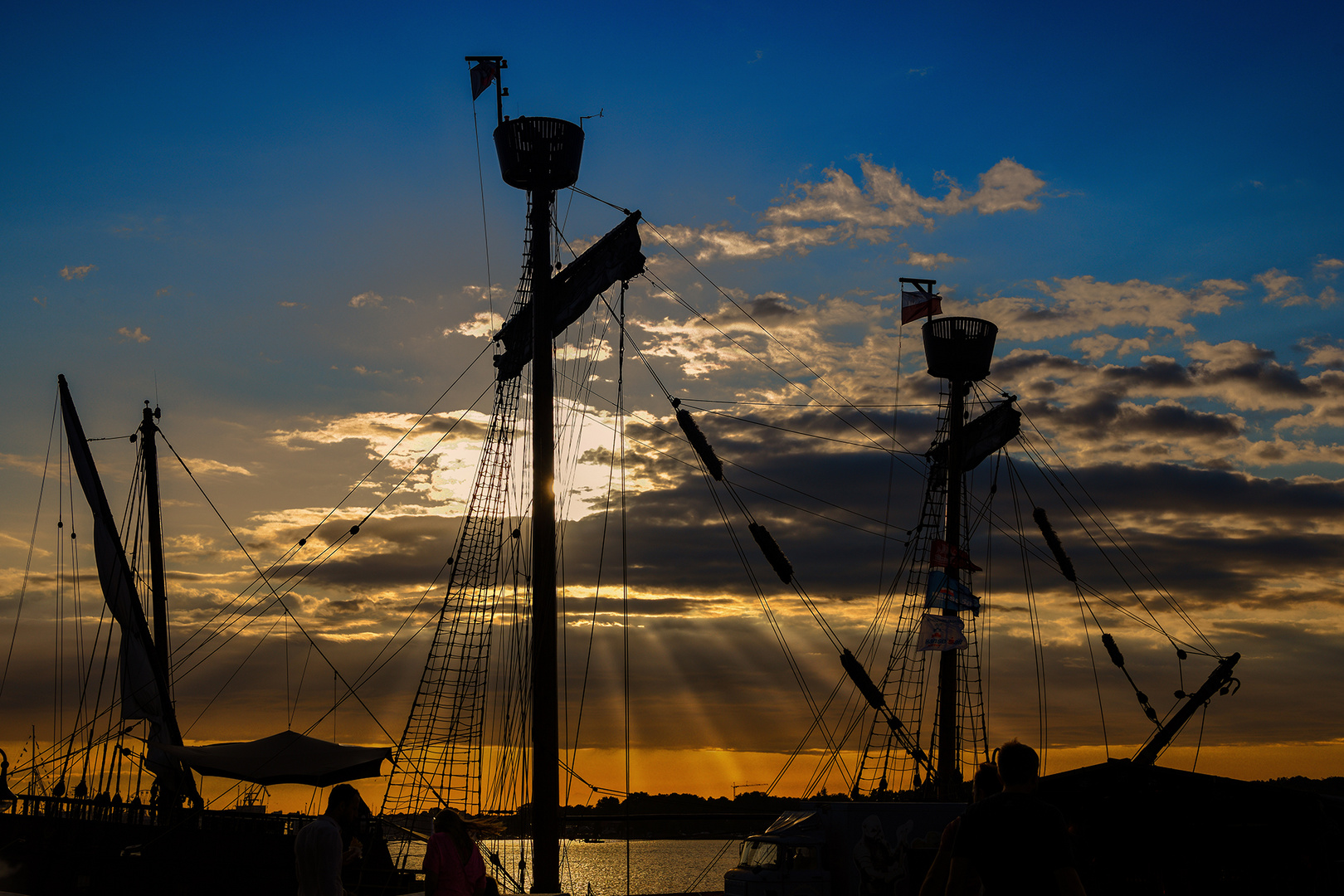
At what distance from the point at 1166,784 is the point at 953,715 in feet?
44.9

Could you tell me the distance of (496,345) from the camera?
24891mm

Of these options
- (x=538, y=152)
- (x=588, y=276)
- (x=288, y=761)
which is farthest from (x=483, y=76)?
(x=288, y=761)

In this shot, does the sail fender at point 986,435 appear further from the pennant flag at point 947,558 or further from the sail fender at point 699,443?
the sail fender at point 699,443

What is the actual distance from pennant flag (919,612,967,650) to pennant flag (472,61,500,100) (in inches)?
849

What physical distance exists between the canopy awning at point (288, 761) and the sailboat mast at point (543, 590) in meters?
7.64

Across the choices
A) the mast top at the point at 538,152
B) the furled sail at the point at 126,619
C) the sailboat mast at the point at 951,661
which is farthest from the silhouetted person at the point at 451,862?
the sailboat mast at the point at 951,661

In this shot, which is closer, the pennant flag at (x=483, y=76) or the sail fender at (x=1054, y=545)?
the pennant flag at (x=483, y=76)

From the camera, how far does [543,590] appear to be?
20219 millimetres

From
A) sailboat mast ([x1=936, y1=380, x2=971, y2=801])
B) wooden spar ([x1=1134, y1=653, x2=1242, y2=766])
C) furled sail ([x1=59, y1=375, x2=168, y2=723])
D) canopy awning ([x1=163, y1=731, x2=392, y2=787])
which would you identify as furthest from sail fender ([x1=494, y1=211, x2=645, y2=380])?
wooden spar ([x1=1134, y1=653, x2=1242, y2=766])

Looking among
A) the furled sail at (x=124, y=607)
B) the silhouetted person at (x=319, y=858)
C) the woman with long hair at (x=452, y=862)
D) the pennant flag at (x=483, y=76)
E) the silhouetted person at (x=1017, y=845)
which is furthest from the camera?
the furled sail at (x=124, y=607)

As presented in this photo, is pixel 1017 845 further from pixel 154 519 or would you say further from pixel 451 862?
pixel 154 519

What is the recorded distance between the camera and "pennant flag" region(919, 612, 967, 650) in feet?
111

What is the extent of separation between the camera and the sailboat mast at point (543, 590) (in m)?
19.0

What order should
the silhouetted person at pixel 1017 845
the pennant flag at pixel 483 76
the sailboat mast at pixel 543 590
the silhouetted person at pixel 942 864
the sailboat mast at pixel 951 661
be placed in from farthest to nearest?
1. the sailboat mast at pixel 951 661
2. the pennant flag at pixel 483 76
3. the sailboat mast at pixel 543 590
4. the silhouetted person at pixel 942 864
5. the silhouetted person at pixel 1017 845
